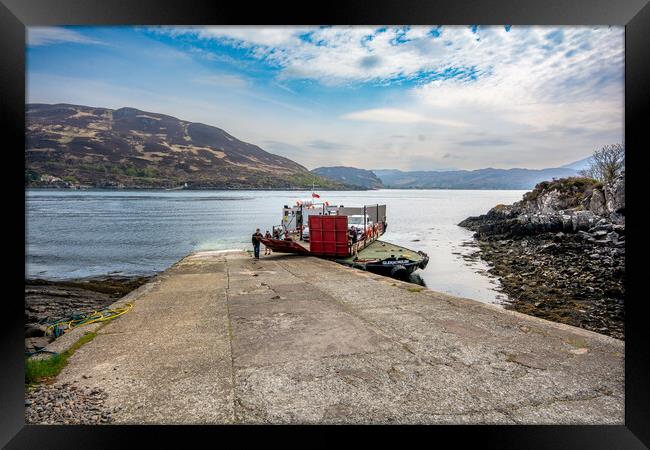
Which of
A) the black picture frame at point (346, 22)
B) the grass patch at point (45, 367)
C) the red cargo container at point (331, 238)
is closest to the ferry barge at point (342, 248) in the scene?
the red cargo container at point (331, 238)

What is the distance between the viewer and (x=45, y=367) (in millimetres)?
4684

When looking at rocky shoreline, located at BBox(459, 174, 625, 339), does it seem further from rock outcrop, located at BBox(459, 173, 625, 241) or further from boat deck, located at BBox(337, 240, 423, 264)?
boat deck, located at BBox(337, 240, 423, 264)

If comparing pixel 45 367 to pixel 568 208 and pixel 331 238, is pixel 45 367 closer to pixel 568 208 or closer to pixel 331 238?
pixel 331 238

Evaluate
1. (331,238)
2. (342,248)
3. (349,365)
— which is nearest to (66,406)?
(349,365)

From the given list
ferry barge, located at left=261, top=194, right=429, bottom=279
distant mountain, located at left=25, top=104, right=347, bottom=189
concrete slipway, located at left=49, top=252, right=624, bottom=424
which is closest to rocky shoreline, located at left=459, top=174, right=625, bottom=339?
ferry barge, located at left=261, top=194, right=429, bottom=279

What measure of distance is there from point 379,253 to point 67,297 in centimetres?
→ 1418

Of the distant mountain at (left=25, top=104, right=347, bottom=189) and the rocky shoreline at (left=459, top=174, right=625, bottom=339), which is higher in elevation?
the distant mountain at (left=25, top=104, right=347, bottom=189)

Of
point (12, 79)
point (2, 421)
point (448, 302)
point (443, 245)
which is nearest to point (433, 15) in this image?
point (12, 79)

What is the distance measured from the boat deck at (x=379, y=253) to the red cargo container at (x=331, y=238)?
59 cm

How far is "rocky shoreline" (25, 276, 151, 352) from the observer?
38.9ft

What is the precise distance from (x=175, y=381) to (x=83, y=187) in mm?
169481

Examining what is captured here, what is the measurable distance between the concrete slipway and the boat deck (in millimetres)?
9173

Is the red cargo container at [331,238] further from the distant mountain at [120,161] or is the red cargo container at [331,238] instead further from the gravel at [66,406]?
the distant mountain at [120,161]

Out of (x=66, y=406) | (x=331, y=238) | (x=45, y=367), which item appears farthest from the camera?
(x=331, y=238)
